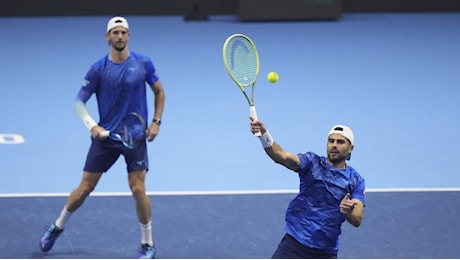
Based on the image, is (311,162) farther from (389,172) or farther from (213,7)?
(213,7)

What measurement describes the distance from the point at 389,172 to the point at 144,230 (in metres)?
3.27

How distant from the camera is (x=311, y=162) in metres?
6.82

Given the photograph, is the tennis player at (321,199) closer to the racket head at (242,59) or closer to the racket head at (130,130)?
the racket head at (242,59)

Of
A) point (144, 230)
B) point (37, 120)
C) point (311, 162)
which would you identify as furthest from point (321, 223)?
point (37, 120)

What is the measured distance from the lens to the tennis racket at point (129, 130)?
7.91 meters

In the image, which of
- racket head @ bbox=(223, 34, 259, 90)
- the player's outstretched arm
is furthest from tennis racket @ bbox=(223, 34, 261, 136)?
the player's outstretched arm

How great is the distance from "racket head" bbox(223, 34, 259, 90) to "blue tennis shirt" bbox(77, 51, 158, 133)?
3.57ft

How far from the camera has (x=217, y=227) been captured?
8867 millimetres

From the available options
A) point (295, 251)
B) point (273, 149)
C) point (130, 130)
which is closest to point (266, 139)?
point (273, 149)

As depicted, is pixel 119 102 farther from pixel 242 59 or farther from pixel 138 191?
pixel 242 59

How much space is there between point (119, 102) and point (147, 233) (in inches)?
42.3

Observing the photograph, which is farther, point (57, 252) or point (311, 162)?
point (57, 252)

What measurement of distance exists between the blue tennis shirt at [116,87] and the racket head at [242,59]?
1.09 meters

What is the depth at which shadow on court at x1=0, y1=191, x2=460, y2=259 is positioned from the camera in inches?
329
